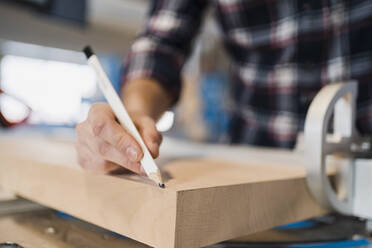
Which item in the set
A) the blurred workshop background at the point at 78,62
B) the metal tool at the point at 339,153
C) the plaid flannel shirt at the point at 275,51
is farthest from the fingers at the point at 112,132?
the blurred workshop background at the point at 78,62

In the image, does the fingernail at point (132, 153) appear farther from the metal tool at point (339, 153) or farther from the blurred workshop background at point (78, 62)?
the blurred workshop background at point (78, 62)

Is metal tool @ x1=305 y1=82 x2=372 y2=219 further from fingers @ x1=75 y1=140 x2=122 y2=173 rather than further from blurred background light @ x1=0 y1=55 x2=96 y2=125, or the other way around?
blurred background light @ x1=0 y1=55 x2=96 y2=125

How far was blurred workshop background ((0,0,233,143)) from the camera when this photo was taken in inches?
55.6

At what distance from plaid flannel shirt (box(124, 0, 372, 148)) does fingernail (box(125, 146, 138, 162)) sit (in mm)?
439

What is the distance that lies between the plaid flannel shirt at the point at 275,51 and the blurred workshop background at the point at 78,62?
0.49 meters

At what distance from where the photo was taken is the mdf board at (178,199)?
10.5 inches

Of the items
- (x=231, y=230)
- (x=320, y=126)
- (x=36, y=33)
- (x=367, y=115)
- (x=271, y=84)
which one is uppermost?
(x=36, y=33)

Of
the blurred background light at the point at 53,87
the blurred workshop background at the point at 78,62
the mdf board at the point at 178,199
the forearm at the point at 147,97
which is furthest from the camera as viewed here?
the blurred background light at the point at 53,87

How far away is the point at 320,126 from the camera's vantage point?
0.36 metres

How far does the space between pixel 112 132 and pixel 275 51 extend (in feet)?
1.87

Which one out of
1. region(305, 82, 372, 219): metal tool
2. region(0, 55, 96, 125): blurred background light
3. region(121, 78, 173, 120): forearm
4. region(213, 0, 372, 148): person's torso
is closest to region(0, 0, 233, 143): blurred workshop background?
region(0, 55, 96, 125): blurred background light

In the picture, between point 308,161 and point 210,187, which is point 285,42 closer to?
point 308,161

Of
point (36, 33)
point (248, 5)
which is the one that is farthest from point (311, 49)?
point (36, 33)

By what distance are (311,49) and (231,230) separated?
55 centimetres
